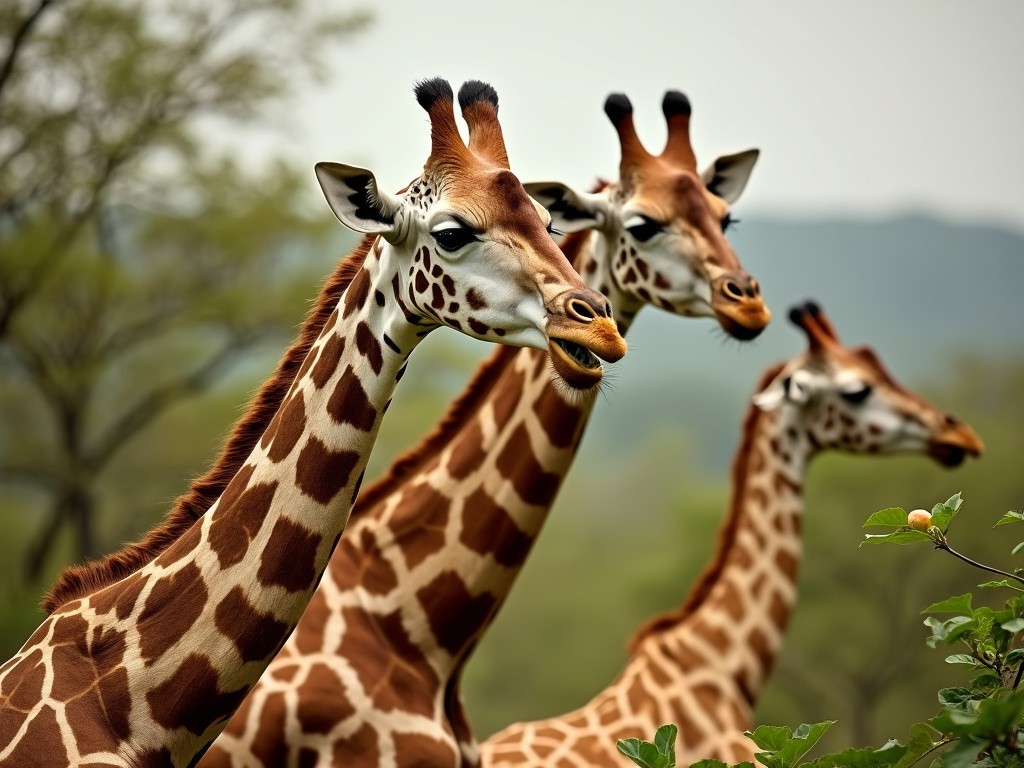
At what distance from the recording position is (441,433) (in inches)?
194

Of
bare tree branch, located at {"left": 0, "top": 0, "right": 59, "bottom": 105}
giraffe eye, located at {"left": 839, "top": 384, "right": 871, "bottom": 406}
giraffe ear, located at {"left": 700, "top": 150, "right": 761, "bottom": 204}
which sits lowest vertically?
giraffe eye, located at {"left": 839, "top": 384, "right": 871, "bottom": 406}

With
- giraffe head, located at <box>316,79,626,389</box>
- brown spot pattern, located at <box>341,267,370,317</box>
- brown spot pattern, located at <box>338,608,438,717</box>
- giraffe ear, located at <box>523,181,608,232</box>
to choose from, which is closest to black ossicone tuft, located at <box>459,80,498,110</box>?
giraffe head, located at <box>316,79,626,389</box>

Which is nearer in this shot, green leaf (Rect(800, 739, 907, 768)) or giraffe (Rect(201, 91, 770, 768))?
green leaf (Rect(800, 739, 907, 768))

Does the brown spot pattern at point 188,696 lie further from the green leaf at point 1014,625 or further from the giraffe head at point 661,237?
the giraffe head at point 661,237

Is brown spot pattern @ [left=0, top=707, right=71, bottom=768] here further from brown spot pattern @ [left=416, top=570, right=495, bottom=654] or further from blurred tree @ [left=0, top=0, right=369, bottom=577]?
blurred tree @ [left=0, top=0, right=369, bottom=577]

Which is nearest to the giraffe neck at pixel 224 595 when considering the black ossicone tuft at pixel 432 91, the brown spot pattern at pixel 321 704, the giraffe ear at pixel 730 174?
the black ossicone tuft at pixel 432 91

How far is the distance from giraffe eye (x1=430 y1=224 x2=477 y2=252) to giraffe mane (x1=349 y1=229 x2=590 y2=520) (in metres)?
1.65

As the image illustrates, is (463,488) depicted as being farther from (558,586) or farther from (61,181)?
(558,586)

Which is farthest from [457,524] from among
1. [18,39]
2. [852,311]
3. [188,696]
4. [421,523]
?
[852,311]

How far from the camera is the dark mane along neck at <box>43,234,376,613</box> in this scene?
3.58m

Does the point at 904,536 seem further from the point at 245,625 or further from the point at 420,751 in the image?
the point at 420,751

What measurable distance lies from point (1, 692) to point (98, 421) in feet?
58.0

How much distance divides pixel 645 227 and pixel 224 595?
227 cm

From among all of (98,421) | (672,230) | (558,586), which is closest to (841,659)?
(558,586)
